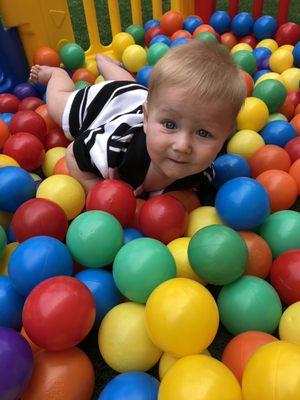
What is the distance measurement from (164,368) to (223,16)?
2.25m

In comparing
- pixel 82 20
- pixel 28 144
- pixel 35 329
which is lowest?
pixel 82 20

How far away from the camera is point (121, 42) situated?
2.42 meters

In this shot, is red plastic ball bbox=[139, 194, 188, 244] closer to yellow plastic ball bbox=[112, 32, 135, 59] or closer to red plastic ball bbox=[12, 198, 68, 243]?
red plastic ball bbox=[12, 198, 68, 243]

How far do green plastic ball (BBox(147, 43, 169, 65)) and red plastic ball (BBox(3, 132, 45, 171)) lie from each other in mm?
925

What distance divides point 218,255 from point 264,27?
1940mm

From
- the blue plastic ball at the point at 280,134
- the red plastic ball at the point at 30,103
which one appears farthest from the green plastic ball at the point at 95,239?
the red plastic ball at the point at 30,103

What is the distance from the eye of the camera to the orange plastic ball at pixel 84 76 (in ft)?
7.04

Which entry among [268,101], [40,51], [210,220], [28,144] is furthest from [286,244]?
[40,51]

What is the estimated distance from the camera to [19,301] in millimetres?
1001

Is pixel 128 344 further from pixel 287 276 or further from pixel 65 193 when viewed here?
pixel 65 193

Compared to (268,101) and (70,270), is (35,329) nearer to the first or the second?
(70,270)

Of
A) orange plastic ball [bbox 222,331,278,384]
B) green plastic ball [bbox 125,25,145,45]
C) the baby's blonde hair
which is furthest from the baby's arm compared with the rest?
green plastic ball [bbox 125,25,145,45]

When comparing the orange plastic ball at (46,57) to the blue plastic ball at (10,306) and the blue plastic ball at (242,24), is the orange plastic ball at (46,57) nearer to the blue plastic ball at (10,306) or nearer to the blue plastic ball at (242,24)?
the blue plastic ball at (242,24)

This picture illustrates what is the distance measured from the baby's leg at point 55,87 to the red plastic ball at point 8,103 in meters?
0.15
